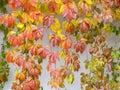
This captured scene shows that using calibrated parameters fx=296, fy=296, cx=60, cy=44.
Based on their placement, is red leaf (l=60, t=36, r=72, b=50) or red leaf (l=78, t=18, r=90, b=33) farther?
red leaf (l=78, t=18, r=90, b=33)

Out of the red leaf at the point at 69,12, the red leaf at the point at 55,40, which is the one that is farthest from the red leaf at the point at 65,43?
the red leaf at the point at 69,12

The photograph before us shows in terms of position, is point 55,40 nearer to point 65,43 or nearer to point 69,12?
point 65,43

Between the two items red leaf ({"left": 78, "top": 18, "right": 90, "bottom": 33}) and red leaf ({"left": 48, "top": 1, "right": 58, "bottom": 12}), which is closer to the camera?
red leaf ({"left": 48, "top": 1, "right": 58, "bottom": 12})

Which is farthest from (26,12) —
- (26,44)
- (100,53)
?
(100,53)

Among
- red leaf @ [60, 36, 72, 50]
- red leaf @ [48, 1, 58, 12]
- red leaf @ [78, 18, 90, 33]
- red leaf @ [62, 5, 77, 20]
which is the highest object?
red leaf @ [48, 1, 58, 12]

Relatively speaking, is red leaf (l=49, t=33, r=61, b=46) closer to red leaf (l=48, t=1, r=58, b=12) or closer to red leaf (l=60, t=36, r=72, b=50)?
red leaf (l=60, t=36, r=72, b=50)

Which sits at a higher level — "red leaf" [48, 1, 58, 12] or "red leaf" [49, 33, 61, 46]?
"red leaf" [48, 1, 58, 12]

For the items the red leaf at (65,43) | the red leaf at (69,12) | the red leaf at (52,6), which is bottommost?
the red leaf at (65,43)

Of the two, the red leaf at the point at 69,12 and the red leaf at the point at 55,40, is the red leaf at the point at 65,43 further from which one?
the red leaf at the point at 69,12

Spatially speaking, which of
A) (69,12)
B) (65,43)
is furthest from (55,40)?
(69,12)

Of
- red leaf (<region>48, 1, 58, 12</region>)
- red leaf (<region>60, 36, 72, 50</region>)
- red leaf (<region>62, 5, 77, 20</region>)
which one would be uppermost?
red leaf (<region>48, 1, 58, 12</region>)

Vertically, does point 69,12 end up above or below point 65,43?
above

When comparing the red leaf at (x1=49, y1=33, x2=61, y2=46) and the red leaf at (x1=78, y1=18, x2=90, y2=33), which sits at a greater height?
the red leaf at (x1=78, y1=18, x2=90, y2=33)

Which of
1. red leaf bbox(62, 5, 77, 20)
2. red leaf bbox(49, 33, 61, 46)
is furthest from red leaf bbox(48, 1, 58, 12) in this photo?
red leaf bbox(49, 33, 61, 46)
